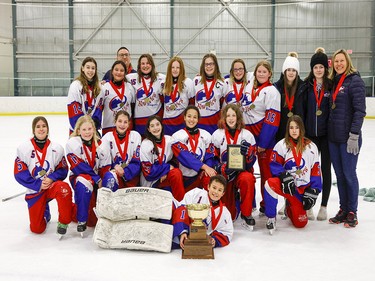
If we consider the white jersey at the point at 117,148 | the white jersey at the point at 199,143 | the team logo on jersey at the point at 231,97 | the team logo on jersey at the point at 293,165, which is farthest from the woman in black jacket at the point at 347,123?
the white jersey at the point at 117,148

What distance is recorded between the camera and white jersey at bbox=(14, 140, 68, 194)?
3645mm

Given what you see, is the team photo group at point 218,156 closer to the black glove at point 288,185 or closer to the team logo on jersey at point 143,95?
the black glove at point 288,185

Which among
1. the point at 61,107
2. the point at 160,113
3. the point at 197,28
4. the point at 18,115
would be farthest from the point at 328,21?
the point at 160,113

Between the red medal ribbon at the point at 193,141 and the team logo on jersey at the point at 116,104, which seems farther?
the team logo on jersey at the point at 116,104

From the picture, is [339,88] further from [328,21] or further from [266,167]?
[328,21]

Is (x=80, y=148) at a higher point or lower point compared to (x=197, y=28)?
lower

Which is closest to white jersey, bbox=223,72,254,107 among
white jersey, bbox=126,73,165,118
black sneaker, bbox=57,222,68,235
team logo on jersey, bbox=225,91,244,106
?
team logo on jersey, bbox=225,91,244,106

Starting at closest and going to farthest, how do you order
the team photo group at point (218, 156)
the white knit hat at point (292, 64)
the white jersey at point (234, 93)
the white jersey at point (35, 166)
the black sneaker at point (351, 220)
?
the team photo group at point (218, 156)
the white jersey at point (35, 166)
the black sneaker at point (351, 220)
the white knit hat at point (292, 64)
the white jersey at point (234, 93)

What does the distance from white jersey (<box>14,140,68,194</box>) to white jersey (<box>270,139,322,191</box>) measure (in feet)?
5.78

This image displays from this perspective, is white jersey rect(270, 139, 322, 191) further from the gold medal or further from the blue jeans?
the gold medal

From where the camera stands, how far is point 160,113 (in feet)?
15.8

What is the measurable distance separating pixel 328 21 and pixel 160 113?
12747 mm

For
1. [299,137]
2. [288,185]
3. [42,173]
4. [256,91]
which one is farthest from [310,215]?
[42,173]

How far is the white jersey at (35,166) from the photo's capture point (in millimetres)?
3645
